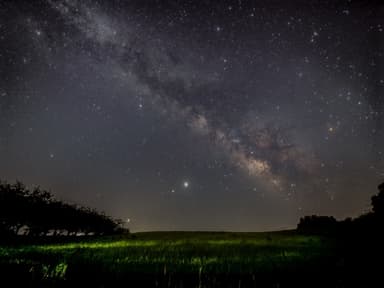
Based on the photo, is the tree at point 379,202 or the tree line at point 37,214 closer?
the tree at point 379,202

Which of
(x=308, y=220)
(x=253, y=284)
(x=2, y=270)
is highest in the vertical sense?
(x=308, y=220)

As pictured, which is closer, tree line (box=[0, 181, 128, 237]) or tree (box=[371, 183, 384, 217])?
tree (box=[371, 183, 384, 217])

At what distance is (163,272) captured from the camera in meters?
12.8

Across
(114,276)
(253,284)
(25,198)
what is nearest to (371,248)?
(253,284)

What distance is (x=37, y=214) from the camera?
62781 millimetres

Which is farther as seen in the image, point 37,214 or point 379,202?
point 37,214

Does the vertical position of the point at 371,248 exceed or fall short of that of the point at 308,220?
it falls short

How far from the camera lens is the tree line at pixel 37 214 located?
5656cm

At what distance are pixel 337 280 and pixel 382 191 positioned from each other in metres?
34.7

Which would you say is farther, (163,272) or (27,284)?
(163,272)

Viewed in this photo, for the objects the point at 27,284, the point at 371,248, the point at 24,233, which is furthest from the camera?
the point at 24,233

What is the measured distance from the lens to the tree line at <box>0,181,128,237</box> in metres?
56.6

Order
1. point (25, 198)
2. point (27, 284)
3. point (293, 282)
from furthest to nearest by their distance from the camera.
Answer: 1. point (25, 198)
2. point (293, 282)
3. point (27, 284)

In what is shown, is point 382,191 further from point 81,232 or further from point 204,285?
point 81,232
